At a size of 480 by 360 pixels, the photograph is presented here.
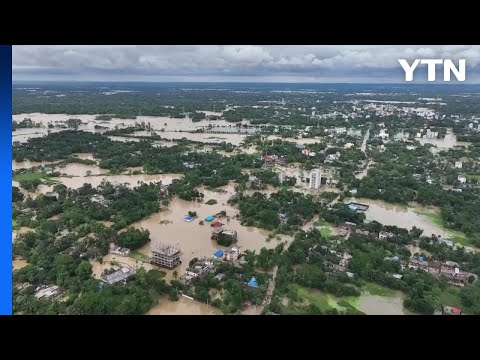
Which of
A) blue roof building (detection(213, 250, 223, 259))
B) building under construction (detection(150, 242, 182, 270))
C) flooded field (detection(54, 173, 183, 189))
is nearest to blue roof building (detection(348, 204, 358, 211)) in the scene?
blue roof building (detection(213, 250, 223, 259))

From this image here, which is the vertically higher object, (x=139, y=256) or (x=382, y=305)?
(x=139, y=256)

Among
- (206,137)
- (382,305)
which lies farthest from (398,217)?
(206,137)

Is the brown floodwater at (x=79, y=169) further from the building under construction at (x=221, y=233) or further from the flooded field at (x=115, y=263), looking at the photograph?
the building under construction at (x=221, y=233)

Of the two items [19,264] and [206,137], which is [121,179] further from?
[206,137]
